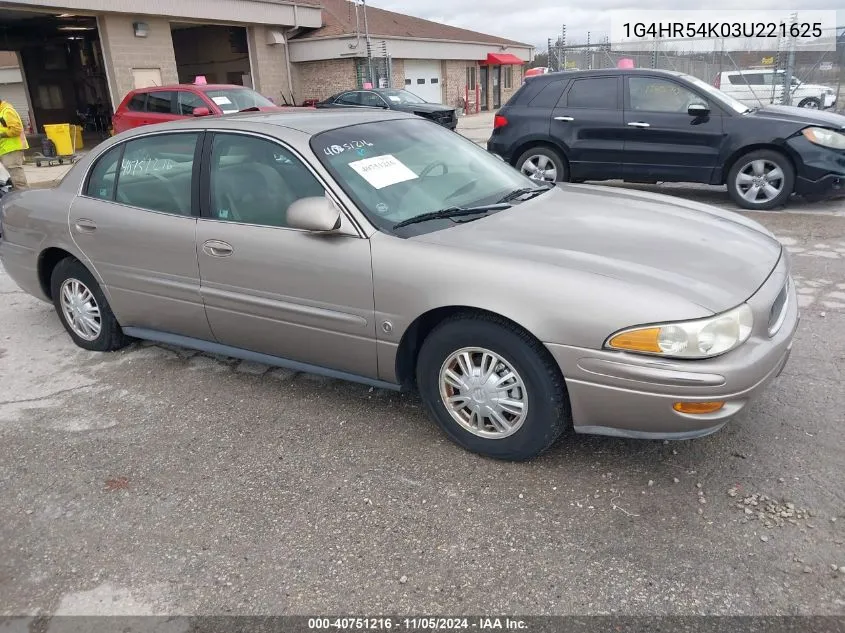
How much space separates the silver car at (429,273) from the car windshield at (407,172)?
0.01m

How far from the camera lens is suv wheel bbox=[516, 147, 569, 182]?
8.85 m

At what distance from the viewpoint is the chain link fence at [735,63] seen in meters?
16.5

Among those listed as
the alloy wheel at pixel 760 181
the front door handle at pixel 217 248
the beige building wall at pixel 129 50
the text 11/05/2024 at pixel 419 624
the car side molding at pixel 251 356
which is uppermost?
the beige building wall at pixel 129 50

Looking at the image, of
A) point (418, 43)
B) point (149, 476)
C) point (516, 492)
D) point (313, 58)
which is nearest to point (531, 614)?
point (516, 492)

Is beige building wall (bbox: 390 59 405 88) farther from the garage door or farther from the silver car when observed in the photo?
the silver car

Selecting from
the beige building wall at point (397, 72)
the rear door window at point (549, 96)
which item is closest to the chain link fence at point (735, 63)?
the rear door window at point (549, 96)

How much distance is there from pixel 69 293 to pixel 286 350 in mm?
1956

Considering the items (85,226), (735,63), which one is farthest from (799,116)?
(735,63)

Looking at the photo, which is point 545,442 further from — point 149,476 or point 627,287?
point 149,476

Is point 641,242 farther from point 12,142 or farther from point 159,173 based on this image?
point 12,142

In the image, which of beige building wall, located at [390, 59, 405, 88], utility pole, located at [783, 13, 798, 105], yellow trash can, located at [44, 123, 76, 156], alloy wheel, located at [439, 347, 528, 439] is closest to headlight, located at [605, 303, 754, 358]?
alloy wheel, located at [439, 347, 528, 439]

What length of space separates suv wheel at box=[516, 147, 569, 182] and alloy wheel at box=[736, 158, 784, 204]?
211 cm

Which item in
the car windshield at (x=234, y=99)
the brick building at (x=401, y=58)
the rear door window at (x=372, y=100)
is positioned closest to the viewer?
the car windshield at (x=234, y=99)

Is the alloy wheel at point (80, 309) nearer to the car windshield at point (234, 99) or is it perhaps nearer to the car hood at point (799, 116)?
the car hood at point (799, 116)
